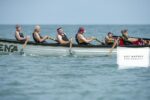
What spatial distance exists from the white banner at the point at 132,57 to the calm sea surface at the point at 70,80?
1.48 feet

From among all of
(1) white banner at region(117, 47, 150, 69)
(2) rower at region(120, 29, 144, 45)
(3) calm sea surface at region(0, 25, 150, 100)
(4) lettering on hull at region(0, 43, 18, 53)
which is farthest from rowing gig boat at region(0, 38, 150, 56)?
(1) white banner at region(117, 47, 150, 69)

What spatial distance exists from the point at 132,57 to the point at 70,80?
14.5ft

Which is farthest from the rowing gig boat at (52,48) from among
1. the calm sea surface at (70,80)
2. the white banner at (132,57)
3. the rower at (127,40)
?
the white banner at (132,57)

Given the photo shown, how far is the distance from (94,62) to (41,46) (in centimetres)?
335

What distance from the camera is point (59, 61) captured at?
21.3m

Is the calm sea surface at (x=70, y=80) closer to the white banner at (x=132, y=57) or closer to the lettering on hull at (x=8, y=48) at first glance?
the white banner at (x=132, y=57)

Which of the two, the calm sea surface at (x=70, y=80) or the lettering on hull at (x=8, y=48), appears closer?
the calm sea surface at (x=70, y=80)

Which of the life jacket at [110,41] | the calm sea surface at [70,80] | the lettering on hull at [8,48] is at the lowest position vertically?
the calm sea surface at [70,80]

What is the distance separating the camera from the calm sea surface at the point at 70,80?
13.0 m

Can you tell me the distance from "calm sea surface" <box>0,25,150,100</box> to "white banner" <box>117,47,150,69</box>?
0.45m

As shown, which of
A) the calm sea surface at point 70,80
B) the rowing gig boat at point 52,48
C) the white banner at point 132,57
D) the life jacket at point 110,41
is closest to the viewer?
the calm sea surface at point 70,80

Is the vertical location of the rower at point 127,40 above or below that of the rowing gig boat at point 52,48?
above

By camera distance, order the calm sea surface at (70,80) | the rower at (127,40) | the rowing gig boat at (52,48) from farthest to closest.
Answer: the rower at (127,40) < the rowing gig boat at (52,48) < the calm sea surface at (70,80)

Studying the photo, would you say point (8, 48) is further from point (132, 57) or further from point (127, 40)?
point (132, 57)
